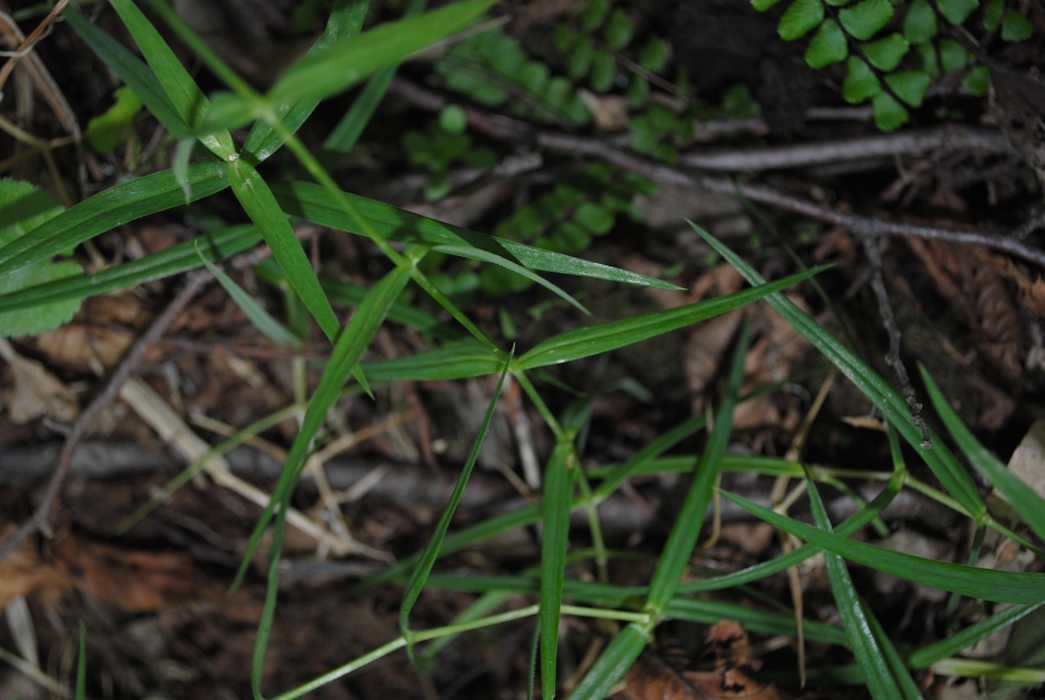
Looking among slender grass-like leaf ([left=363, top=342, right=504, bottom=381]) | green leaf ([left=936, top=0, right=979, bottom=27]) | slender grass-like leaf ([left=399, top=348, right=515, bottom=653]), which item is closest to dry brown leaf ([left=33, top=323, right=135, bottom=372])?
slender grass-like leaf ([left=363, top=342, right=504, bottom=381])

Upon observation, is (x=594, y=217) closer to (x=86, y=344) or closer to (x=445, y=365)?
(x=445, y=365)

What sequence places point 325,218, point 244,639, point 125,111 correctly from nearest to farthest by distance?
point 325,218, point 125,111, point 244,639

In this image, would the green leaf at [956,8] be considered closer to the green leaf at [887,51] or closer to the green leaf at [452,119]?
the green leaf at [887,51]

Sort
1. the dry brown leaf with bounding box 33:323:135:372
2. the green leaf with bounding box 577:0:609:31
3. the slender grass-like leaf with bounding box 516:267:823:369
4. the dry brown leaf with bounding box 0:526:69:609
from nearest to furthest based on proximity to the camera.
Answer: the slender grass-like leaf with bounding box 516:267:823:369, the green leaf with bounding box 577:0:609:31, the dry brown leaf with bounding box 33:323:135:372, the dry brown leaf with bounding box 0:526:69:609

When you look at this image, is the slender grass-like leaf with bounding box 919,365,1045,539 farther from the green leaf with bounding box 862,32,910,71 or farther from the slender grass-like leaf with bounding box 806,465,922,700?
the green leaf with bounding box 862,32,910,71

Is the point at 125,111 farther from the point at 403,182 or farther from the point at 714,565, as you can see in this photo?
the point at 714,565

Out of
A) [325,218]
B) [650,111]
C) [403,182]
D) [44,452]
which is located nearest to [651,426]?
[650,111]
